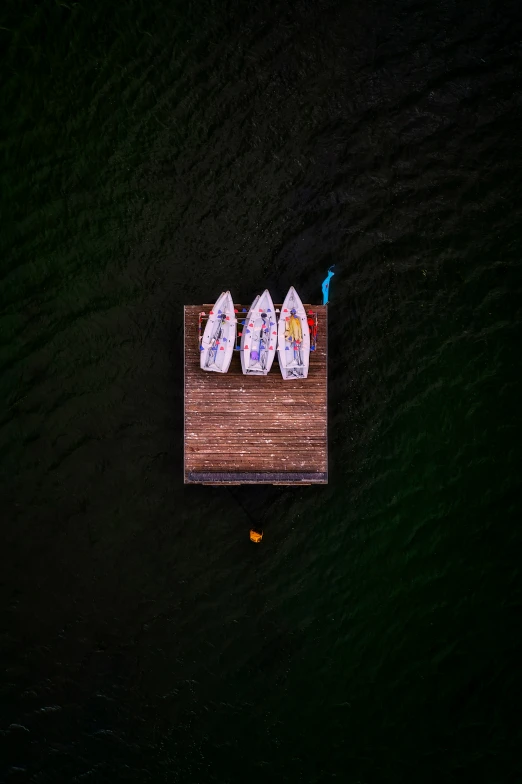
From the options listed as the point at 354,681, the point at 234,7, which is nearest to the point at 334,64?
the point at 234,7

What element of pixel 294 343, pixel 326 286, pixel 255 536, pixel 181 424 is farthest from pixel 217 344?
pixel 255 536

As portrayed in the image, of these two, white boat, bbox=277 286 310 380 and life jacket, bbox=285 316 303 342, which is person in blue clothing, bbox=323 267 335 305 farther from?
life jacket, bbox=285 316 303 342

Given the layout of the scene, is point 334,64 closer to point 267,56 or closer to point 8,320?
point 267,56

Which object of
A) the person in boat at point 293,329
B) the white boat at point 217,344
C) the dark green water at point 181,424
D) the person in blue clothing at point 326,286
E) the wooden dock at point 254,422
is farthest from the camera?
the dark green water at point 181,424

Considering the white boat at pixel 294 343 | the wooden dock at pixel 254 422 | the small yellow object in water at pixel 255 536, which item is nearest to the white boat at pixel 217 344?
the wooden dock at pixel 254 422

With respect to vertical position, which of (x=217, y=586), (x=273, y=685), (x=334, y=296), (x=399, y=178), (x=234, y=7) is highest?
(x=234, y=7)

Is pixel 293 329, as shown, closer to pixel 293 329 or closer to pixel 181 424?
pixel 293 329

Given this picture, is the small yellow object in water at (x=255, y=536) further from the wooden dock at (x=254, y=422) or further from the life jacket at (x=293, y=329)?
the life jacket at (x=293, y=329)
